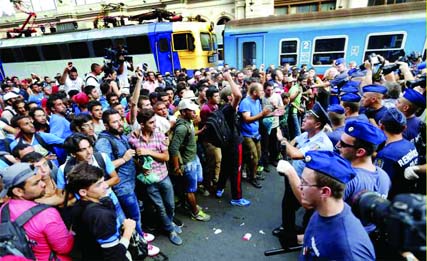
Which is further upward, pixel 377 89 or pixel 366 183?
pixel 377 89

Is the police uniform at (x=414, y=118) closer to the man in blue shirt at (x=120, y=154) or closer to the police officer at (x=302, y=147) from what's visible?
the police officer at (x=302, y=147)

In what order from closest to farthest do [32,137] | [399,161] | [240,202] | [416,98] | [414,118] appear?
[399,161], [416,98], [414,118], [32,137], [240,202]

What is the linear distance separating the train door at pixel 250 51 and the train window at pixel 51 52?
1098 cm

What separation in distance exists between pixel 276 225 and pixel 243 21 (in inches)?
411

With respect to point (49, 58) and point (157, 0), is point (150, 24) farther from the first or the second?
point (157, 0)

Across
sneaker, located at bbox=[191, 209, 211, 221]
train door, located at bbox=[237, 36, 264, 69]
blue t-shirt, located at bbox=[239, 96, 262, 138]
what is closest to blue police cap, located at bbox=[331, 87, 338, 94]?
blue t-shirt, located at bbox=[239, 96, 262, 138]

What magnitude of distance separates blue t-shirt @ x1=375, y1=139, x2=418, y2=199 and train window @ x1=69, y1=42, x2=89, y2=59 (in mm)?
15305

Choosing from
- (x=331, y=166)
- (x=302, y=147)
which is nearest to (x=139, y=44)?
(x=302, y=147)

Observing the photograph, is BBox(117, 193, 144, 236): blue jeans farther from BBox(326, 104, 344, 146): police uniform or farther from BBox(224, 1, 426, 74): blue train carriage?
BBox(224, 1, 426, 74): blue train carriage

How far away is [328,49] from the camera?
10.3m

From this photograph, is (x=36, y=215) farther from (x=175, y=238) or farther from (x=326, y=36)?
(x=326, y=36)

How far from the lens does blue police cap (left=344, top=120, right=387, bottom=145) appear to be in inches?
76.7

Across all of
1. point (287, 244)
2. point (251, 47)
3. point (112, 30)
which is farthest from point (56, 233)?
point (112, 30)

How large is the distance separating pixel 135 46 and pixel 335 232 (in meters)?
13.5
